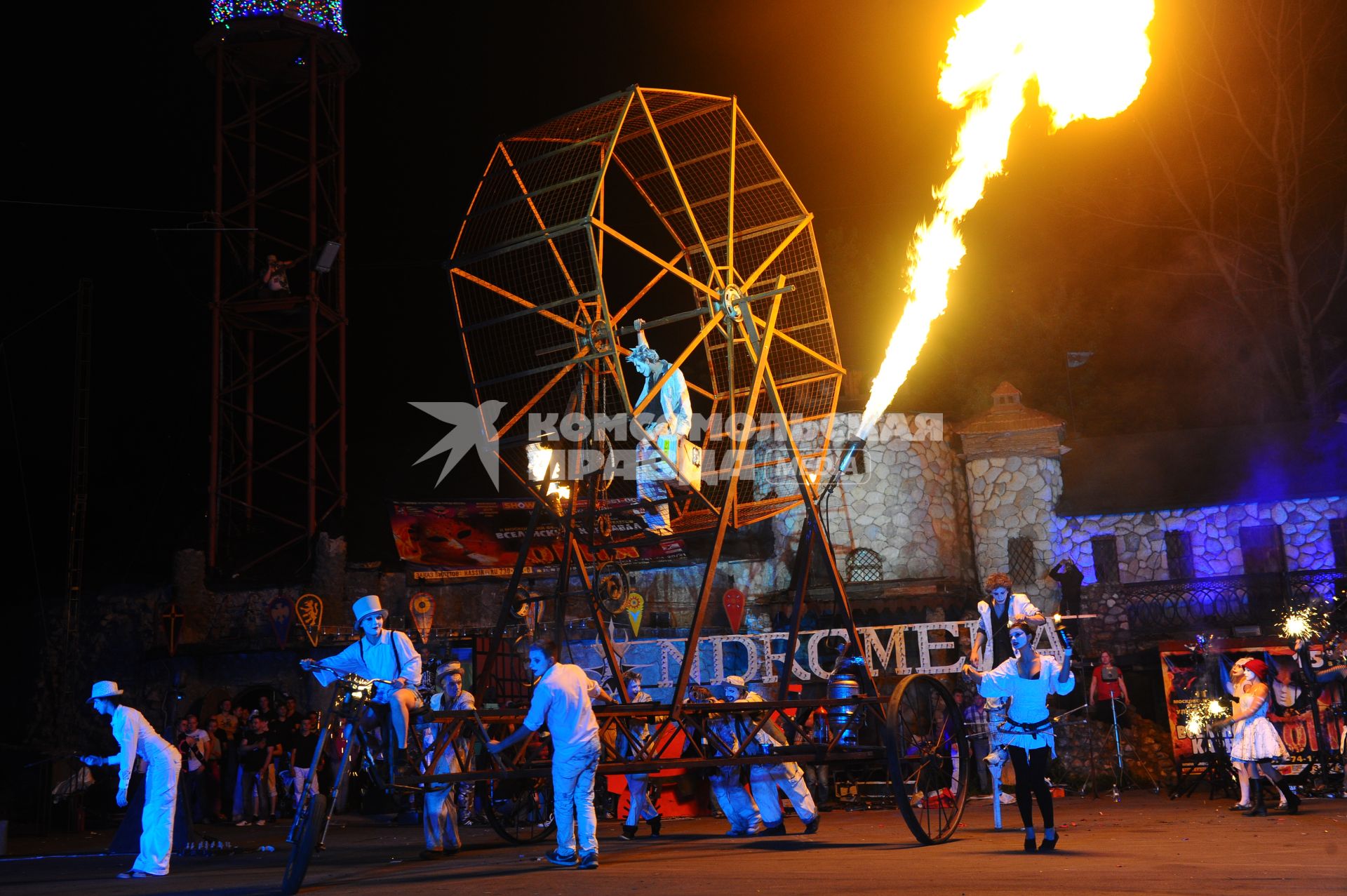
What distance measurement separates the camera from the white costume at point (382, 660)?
10109mm

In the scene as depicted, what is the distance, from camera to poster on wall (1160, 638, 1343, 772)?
18250 millimetres

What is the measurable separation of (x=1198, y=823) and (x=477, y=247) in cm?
997

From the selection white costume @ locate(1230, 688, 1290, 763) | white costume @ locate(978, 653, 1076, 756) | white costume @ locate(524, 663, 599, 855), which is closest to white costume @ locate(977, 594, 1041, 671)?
white costume @ locate(978, 653, 1076, 756)

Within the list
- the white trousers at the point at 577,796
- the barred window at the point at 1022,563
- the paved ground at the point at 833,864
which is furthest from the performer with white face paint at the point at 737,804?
the barred window at the point at 1022,563

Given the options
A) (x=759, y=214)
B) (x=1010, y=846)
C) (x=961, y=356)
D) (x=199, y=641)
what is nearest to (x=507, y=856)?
(x=1010, y=846)

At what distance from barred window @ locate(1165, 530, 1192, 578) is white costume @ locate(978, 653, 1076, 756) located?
1941 cm

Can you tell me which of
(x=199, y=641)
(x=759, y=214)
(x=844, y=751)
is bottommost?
(x=844, y=751)

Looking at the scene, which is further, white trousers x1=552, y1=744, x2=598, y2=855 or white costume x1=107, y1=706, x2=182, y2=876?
white costume x1=107, y1=706, x2=182, y2=876

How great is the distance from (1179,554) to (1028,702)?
20010mm

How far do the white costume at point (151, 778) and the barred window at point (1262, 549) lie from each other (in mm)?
23584

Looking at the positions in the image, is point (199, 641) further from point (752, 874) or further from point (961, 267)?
point (961, 267)

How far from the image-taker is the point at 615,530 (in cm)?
2745

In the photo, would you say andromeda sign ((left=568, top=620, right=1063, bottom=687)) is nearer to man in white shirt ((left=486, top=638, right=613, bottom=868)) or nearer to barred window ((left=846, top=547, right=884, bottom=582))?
barred window ((left=846, top=547, right=884, bottom=582))

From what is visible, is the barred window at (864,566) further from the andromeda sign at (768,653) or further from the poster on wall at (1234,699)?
the poster on wall at (1234,699)
